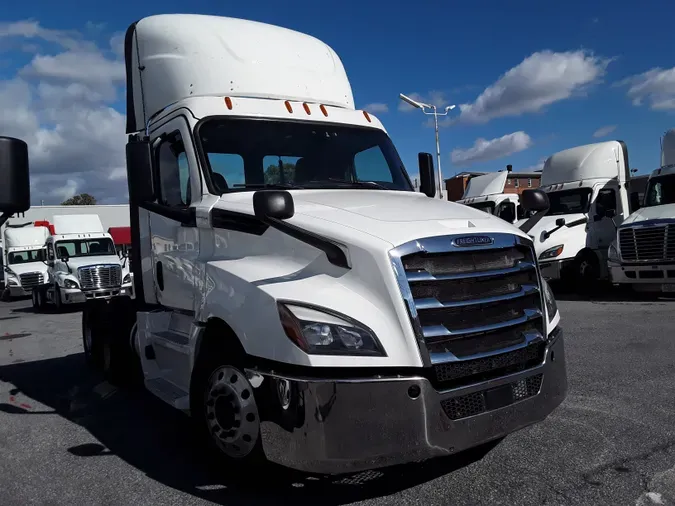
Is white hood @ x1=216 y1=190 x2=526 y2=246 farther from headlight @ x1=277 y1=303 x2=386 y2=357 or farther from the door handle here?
the door handle

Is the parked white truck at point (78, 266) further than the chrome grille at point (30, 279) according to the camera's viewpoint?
No

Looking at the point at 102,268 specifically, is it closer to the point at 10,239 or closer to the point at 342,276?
the point at 10,239

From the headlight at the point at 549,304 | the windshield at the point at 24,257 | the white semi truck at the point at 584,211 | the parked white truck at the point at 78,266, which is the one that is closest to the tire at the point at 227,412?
the headlight at the point at 549,304

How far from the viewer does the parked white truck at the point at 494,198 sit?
1708 centimetres

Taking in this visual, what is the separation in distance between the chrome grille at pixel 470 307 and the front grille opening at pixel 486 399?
89mm

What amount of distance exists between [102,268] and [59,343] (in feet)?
24.4

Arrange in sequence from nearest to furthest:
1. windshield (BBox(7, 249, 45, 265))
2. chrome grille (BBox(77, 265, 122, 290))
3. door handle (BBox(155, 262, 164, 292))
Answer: door handle (BBox(155, 262, 164, 292)) → chrome grille (BBox(77, 265, 122, 290)) → windshield (BBox(7, 249, 45, 265))

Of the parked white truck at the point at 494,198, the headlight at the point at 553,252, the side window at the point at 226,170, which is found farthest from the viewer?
the parked white truck at the point at 494,198

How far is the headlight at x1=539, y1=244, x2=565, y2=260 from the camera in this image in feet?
45.0

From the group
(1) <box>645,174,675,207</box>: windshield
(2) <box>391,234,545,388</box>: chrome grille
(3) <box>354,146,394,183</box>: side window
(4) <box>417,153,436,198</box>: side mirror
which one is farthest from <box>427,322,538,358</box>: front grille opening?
(1) <box>645,174,675,207</box>: windshield

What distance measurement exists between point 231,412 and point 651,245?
10.9 metres

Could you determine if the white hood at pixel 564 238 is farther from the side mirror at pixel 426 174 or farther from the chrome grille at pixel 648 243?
the side mirror at pixel 426 174

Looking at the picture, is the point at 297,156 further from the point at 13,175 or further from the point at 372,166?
the point at 13,175

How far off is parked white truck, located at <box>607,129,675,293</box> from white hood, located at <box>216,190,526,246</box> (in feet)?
30.0
